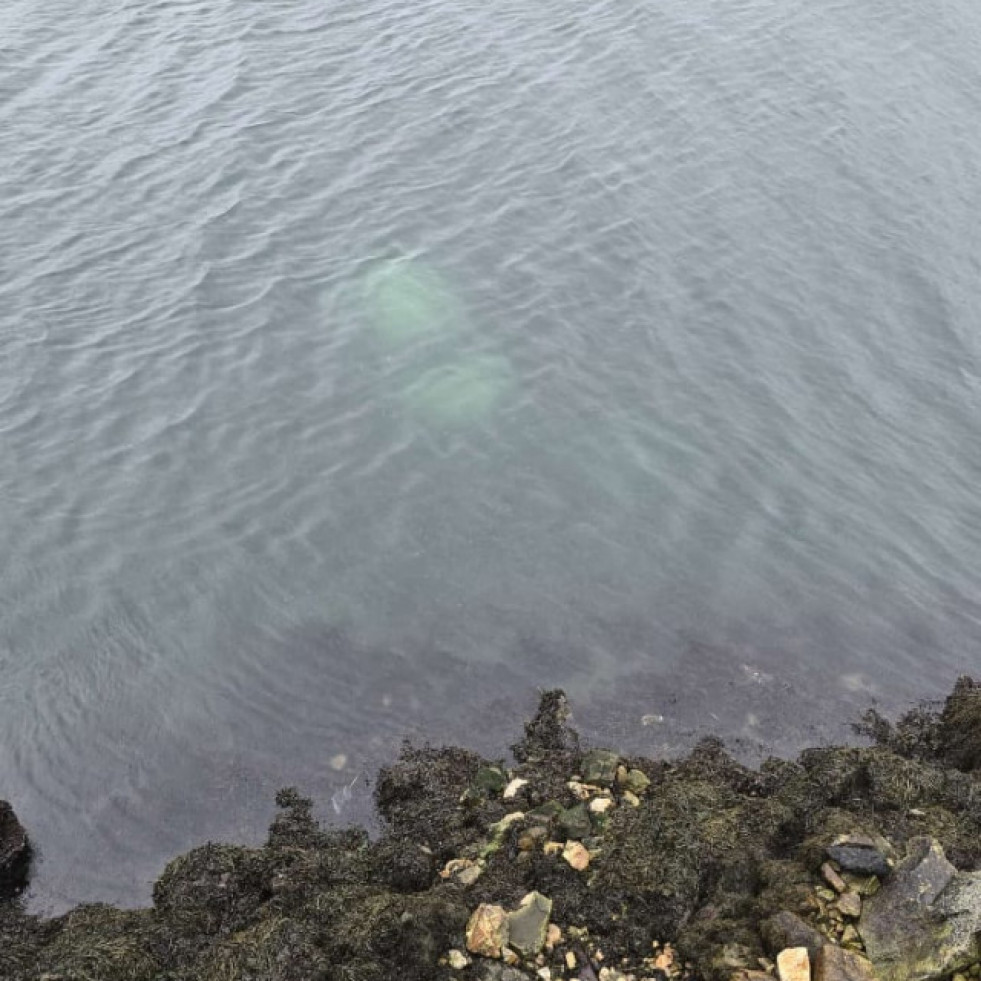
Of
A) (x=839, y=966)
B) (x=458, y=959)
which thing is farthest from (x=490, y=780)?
(x=839, y=966)

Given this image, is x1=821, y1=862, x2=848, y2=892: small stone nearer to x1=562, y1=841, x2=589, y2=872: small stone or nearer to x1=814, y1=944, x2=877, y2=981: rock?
x1=814, y1=944, x2=877, y2=981: rock

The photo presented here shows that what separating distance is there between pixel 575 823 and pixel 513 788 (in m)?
1.09

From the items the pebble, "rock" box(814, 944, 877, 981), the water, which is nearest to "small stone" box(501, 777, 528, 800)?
the water

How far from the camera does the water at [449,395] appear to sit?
13492 mm

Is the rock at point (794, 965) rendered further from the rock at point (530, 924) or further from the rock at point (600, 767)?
the rock at point (600, 767)

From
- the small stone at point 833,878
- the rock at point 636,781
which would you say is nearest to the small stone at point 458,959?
the rock at point 636,781

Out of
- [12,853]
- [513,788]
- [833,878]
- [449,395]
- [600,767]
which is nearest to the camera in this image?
[833,878]

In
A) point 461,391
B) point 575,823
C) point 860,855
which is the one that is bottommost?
point 575,823

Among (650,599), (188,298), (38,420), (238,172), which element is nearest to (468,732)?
(650,599)

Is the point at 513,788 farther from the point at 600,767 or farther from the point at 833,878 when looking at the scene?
the point at 833,878

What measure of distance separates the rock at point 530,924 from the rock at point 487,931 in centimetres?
8

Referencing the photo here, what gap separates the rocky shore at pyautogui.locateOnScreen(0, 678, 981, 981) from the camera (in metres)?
9.37

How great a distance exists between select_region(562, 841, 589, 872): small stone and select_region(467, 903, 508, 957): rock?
98cm

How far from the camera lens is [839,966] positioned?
8.88 metres
